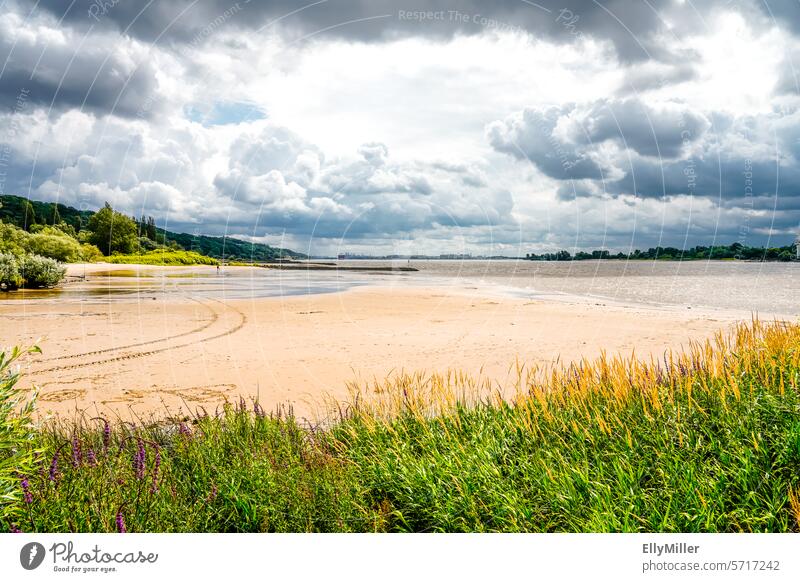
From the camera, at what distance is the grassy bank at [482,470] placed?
407 cm

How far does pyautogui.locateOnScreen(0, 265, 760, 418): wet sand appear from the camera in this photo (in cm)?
977

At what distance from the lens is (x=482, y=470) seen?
183 inches

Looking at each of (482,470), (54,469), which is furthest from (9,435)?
(482,470)

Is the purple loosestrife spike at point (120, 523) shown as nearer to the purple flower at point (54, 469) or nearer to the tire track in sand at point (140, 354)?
the purple flower at point (54, 469)

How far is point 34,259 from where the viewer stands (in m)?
29.0

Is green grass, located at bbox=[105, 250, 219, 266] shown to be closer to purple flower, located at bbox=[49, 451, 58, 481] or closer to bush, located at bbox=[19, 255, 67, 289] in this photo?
bush, located at bbox=[19, 255, 67, 289]

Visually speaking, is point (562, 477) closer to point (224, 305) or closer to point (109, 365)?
point (109, 365)

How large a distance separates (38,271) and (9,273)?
5.85 feet

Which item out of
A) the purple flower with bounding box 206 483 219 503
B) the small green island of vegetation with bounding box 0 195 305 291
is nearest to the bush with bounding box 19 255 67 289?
the small green island of vegetation with bounding box 0 195 305 291

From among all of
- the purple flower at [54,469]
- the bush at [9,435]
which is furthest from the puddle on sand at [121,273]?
the bush at [9,435]
